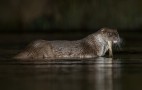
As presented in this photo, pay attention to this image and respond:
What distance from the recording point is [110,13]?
110ft

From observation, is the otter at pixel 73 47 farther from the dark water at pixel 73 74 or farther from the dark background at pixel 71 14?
the dark background at pixel 71 14

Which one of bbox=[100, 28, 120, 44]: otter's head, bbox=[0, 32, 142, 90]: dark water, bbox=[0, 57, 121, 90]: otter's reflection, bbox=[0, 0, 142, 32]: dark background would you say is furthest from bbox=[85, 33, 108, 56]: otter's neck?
bbox=[0, 0, 142, 32]: dark background

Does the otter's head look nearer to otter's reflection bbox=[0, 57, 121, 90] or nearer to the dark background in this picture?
otter's reflection bbox=[0, 57, 121, 90]

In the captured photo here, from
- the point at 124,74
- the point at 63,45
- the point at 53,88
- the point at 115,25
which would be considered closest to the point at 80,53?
the point at 63,45

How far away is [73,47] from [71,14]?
1400 centimetres

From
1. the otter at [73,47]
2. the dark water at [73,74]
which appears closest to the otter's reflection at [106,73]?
the dark water at [73,74]

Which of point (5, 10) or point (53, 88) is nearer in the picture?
point (53, 88)

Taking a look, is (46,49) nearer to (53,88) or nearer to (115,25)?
(53,88)

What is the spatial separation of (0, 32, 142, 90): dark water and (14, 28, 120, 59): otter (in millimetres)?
504

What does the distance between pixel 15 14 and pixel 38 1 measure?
1.30 meters

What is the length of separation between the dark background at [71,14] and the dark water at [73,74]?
1364 cm

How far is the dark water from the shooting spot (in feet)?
42.7

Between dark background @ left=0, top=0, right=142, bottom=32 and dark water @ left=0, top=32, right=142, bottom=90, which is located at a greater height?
dark background @ left=0, top=0, right=142, bottom=32

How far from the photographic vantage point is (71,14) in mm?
33375
